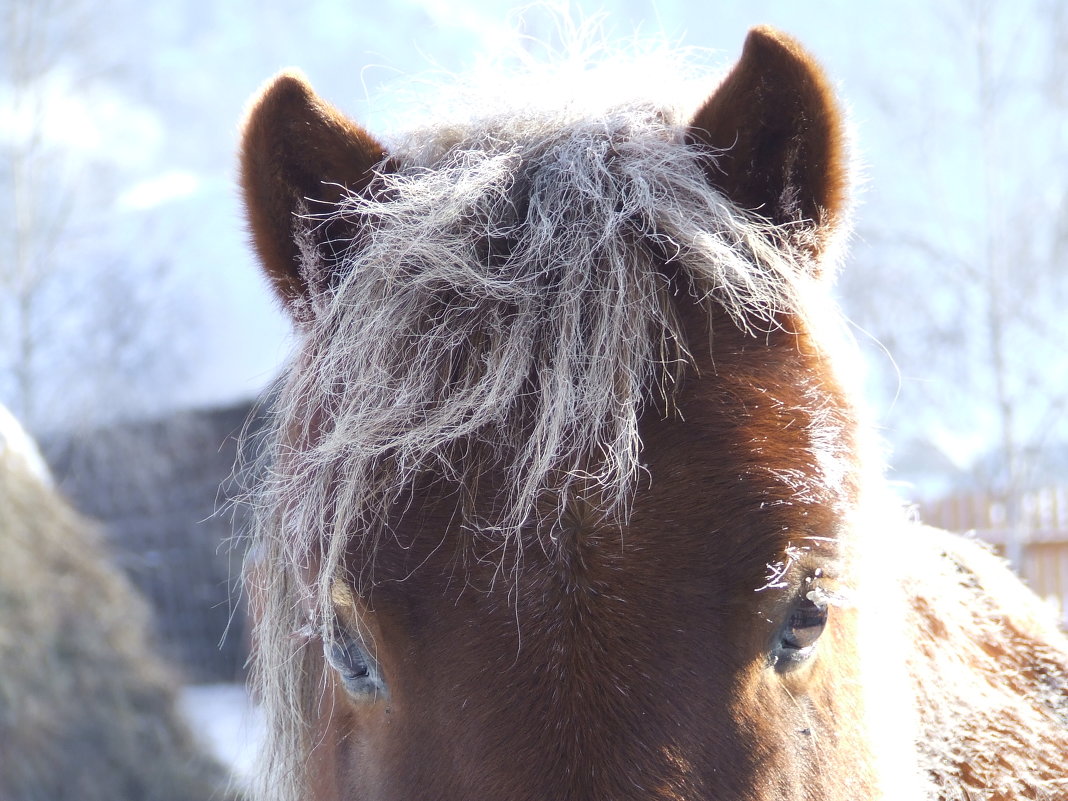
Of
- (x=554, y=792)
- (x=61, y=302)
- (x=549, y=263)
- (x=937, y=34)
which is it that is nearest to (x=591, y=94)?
(x=549, y=263)

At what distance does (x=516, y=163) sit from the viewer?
1.33 m

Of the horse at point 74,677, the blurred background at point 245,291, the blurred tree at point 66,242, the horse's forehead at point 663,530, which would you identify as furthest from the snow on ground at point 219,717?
the horse's forehead at point 663,530

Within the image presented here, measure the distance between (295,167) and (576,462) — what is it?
662 mm

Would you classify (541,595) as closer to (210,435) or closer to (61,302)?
(210,435)

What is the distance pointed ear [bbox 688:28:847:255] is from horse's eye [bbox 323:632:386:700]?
83cm

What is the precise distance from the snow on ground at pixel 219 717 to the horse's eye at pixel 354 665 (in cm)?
337

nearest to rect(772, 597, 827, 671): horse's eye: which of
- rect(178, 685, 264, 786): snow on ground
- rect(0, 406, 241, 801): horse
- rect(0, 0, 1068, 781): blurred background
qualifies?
rect(178, 685, 264, 786): snow on ground

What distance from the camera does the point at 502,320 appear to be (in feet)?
3.80

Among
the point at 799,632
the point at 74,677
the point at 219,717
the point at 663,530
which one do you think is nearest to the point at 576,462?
the point at 663,530

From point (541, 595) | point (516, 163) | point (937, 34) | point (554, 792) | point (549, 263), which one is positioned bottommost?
point (554, 792)

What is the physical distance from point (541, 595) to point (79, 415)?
342 inches

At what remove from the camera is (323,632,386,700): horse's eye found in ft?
3.87

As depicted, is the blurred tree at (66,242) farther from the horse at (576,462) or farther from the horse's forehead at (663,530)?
the horse's forehead at (663,530)

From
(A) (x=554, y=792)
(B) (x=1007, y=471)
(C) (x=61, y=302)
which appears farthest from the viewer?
(B) (x=1007, y=471)
